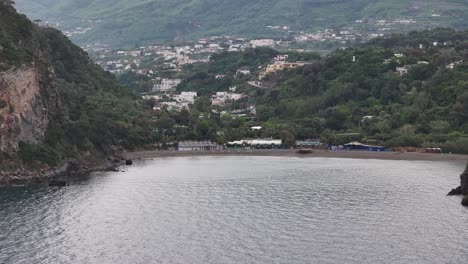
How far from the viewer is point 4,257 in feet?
117

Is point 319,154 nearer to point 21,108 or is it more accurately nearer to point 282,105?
point 282,105

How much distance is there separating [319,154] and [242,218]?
32.6 m

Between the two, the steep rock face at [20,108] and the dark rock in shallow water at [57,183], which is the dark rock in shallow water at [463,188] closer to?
the dark rock in shallow water at [57,183]

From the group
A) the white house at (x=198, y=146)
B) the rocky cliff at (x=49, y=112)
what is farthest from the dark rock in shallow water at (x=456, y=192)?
the white house at (x=198, y=146)

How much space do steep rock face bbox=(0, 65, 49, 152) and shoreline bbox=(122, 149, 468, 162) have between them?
14.0 metres

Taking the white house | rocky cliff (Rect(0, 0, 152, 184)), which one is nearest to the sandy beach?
the white house

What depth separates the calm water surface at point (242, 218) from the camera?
36.6 m

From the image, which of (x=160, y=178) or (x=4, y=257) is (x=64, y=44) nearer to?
(x=160, y=178)

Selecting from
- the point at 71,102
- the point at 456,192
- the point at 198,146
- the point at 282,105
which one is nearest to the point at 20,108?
the point at 71,102

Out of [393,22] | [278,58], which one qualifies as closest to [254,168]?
[278,58]

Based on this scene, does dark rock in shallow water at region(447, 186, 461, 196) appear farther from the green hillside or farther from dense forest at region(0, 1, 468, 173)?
dense forest at region(0, 1, 468, 173)

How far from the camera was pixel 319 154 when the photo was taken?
75.6 meters

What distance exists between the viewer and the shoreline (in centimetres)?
7075

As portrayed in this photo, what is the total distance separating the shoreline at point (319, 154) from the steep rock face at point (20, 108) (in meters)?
14.0
